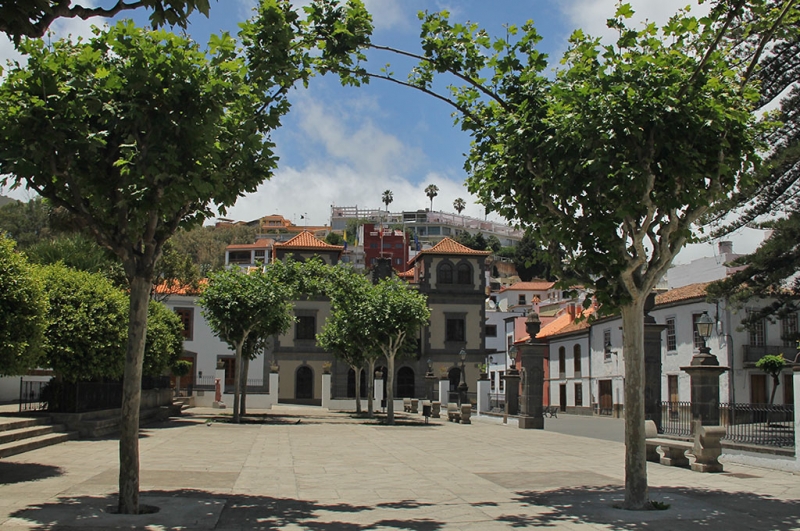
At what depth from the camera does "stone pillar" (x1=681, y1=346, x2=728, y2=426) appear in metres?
15.7

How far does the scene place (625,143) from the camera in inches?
341

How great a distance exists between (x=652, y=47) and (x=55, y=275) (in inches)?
591

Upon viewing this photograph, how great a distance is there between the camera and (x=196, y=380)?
4588cm

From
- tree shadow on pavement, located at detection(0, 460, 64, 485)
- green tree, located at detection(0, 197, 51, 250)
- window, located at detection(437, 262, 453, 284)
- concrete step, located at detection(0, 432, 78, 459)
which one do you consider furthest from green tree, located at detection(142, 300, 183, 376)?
green tree, located at detection(0, 197, 51, 250)

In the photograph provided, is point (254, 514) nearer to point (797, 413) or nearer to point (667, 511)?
point (667, 511)

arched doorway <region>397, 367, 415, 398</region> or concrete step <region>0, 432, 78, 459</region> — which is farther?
arched doorway <region>397, 367, 415, 398</region>

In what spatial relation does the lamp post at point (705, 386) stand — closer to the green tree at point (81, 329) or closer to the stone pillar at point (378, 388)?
the green tree at point (81, 329)

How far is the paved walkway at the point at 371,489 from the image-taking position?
805 cm

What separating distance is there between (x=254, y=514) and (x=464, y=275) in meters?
48.8

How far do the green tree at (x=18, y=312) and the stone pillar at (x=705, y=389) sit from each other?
13.1m

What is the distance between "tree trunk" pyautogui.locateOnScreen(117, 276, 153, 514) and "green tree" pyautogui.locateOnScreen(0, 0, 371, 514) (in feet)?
0.04

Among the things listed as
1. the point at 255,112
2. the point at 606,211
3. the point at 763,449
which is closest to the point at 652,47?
the point at 606,211

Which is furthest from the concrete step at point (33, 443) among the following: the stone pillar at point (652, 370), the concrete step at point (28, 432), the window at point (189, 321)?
the window at point (189, 321)

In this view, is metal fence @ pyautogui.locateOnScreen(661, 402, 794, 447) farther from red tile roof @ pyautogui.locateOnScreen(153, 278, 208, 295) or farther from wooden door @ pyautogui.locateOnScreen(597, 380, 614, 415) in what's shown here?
red tile roof @ pyautogui.locateOnScreen(153, 278, 208, 295)
